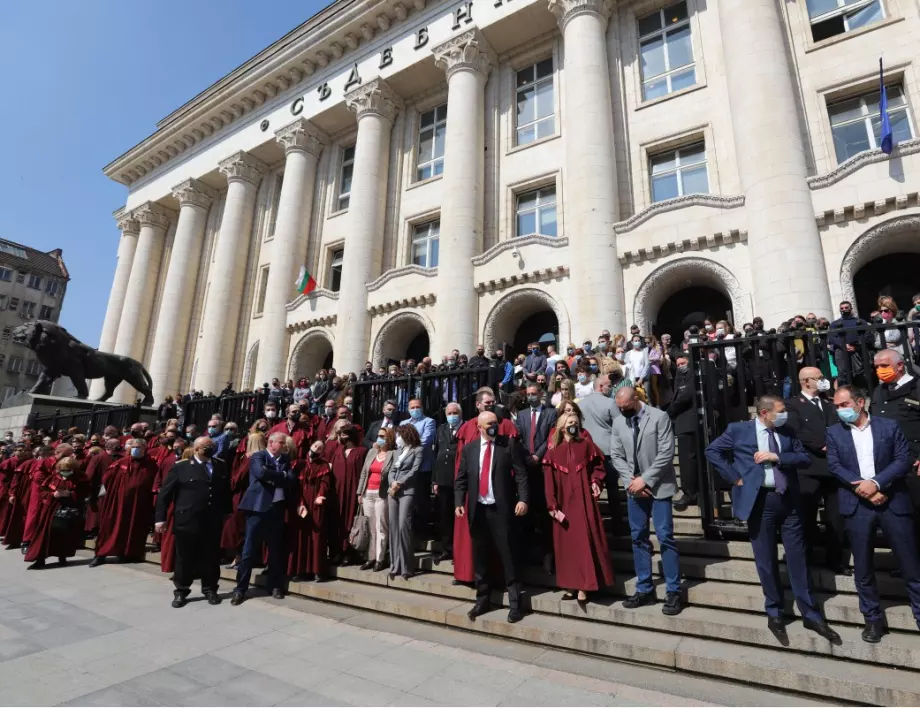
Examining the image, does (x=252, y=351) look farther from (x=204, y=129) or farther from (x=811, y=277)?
(x=811, y=277)

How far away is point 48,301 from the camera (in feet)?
181

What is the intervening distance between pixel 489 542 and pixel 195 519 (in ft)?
12.0

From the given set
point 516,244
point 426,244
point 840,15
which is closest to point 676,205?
point 516,244

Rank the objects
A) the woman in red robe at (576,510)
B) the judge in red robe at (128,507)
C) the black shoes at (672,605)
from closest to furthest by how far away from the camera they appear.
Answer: the black shoes at (672,605), the woman in red robe at (576,510), the judge in red robe at (128,507)

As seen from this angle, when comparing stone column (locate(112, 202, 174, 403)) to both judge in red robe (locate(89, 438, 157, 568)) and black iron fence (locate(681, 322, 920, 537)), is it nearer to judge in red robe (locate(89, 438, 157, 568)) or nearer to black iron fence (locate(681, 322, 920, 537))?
judge in red robe (locate(89, 438, 157, 568))

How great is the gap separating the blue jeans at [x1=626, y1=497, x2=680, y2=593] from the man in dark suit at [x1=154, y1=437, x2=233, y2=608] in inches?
188

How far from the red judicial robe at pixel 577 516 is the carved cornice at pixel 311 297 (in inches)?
684

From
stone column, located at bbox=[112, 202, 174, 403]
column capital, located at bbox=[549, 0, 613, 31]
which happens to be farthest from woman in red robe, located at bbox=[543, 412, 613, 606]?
stone column, located at bbox=[112, 202, 174, 403]

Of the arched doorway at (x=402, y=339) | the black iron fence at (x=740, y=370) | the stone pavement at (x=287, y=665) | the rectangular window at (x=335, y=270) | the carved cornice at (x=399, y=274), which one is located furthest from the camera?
the rectangular window at (x=335, y=270)

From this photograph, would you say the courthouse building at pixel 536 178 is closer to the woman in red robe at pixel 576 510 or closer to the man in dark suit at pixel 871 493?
the man in dark suit at pixel 871 493

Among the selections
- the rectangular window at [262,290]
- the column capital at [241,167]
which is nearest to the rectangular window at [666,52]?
the rectangular window at [262,290]

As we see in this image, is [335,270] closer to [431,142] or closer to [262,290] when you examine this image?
[262,290]

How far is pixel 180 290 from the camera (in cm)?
2711

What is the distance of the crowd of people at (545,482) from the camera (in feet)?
13.5
